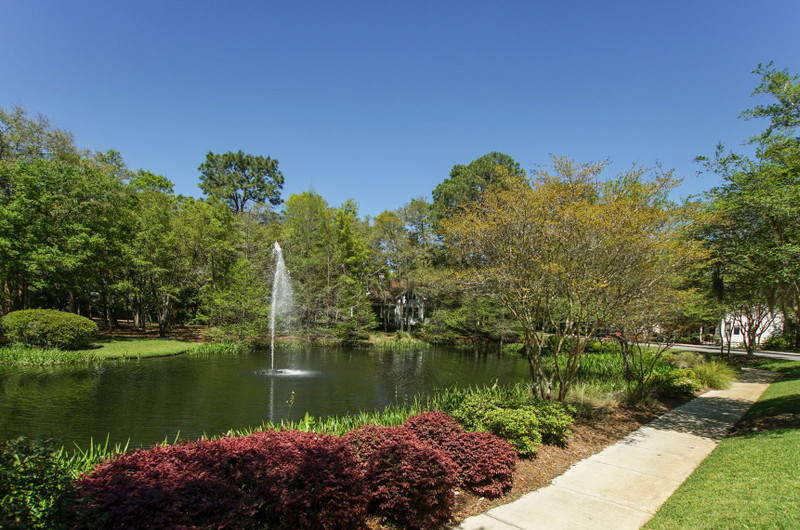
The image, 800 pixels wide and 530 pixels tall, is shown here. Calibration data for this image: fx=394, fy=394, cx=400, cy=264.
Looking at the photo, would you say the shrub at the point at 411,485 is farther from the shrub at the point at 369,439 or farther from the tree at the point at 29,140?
the tree at the point at 29,140

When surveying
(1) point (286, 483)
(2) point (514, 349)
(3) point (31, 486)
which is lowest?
(2) point (514, 349)

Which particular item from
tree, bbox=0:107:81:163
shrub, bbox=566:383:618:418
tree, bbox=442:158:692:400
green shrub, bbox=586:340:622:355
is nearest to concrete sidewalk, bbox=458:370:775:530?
shrub, bbox=566:383:618:418

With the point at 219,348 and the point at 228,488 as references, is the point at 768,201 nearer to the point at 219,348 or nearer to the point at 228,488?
the point at 228,488

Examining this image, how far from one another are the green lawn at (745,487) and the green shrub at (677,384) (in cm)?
432

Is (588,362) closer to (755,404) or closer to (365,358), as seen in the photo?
(755,404)

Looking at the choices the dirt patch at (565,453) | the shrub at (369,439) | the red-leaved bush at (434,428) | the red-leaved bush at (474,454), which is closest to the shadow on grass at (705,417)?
the dirt patch at (565,453)

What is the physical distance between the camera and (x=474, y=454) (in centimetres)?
496

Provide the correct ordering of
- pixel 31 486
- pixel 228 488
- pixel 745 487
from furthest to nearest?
pixel 745 487 → pixel 228 488 → pixel 31 486

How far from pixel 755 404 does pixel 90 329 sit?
24.4m

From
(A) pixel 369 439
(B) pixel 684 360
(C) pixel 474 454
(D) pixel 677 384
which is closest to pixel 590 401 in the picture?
(D) pixel 677 384

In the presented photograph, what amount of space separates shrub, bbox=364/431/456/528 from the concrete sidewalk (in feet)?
1.32

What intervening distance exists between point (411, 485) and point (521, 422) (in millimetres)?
2848

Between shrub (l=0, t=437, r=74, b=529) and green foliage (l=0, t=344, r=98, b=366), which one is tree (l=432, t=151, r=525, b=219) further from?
shrub (l=0, t=437, r=74, b=529)

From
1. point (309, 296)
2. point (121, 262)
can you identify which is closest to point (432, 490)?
point (309, 296)
